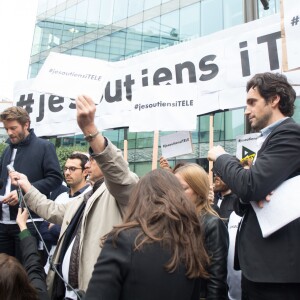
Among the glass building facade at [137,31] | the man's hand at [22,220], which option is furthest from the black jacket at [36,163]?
the glass building facade at [137,31]

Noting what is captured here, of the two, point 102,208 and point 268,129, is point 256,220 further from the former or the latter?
point 102,208

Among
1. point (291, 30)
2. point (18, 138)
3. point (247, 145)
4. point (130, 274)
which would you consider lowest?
point (130, 274)

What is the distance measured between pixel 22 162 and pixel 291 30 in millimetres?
2365

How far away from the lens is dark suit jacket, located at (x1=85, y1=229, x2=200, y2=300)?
140 centimetres

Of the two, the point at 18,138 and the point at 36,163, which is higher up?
the point at 18,138

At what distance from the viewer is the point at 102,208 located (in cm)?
224

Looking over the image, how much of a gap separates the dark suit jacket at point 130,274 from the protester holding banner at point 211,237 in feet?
2.06

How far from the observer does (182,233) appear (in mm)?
1534

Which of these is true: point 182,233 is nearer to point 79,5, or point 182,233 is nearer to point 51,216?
point 51,216

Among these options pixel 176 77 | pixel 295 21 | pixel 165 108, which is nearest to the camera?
pixel 295 21

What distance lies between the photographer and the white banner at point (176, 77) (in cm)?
380

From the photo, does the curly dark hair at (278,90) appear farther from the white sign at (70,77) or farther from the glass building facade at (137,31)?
the glass building facade at (137,31)

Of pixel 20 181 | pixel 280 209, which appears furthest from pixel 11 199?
pixel 280 209

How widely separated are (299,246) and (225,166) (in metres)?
0.49
